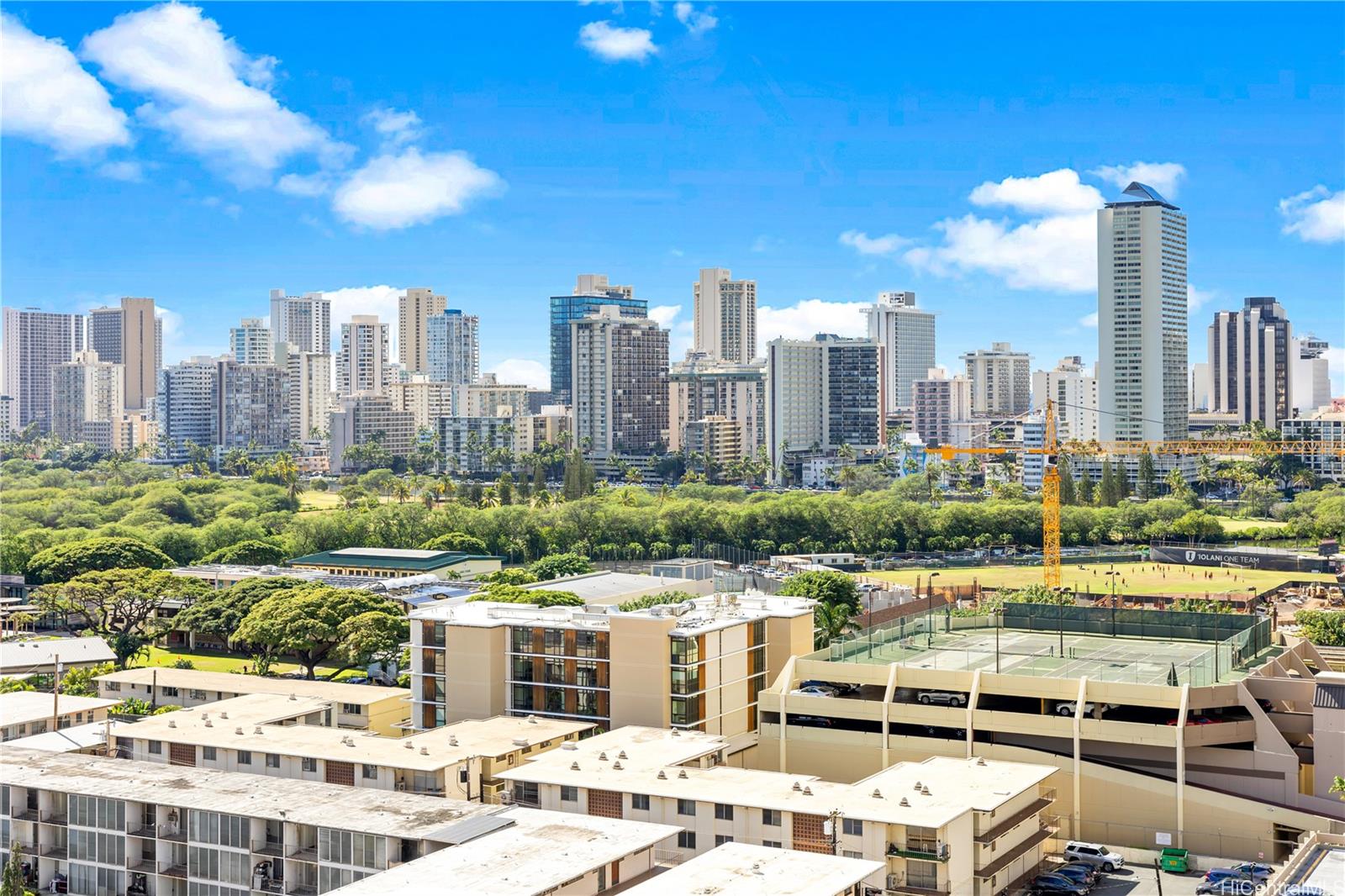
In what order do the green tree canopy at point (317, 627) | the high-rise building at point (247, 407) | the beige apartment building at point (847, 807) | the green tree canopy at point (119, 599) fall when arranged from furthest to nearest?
the high-rise building at point (247, 407), the green tree canopy at point (119, 599), the green tree canopy at point (317, 627), the beige apartment building at point (847, 807)

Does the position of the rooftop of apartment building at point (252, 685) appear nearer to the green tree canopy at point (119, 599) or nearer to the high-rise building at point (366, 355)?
the green tree canopy at point (119, 599)

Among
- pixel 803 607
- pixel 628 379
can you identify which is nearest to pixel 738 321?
pixel 628 379

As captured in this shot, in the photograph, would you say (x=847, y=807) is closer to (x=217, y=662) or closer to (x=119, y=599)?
(x=217, y=662)

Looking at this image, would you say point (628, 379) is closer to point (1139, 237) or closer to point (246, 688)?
point (1139, 237)

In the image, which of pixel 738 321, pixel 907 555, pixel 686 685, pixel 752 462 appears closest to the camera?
pixel 686 685

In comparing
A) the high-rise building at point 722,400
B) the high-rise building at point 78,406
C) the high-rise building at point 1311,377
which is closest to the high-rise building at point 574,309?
the high-rise building at point 722,400

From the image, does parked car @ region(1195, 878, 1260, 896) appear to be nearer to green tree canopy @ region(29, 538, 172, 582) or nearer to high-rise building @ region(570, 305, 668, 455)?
green tree canopy @ region(29, 538, 172, 582)
